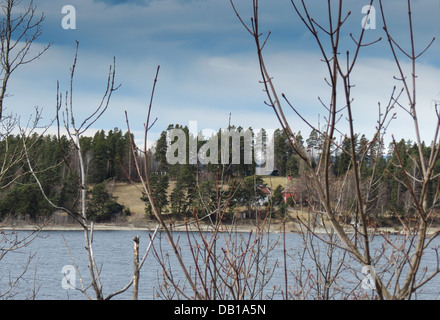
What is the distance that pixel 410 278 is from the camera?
149 cm

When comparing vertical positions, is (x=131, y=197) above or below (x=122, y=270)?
above

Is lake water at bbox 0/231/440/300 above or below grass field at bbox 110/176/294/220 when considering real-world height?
below

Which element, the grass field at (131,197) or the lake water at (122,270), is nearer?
the lake water at (122,270)

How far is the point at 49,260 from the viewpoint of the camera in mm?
32750

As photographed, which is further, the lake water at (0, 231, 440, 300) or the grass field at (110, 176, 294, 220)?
the grass field at (110, 176, 294, 220)

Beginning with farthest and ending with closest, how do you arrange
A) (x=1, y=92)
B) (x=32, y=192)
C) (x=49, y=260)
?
1. (x=32, y=192)
2. (x=49, y=260)
3. (x=1, y=92)

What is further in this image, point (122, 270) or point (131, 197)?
point (131, 197)

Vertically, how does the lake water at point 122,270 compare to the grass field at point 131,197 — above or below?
below

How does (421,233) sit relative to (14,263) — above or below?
above

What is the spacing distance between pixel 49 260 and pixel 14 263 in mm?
2773
